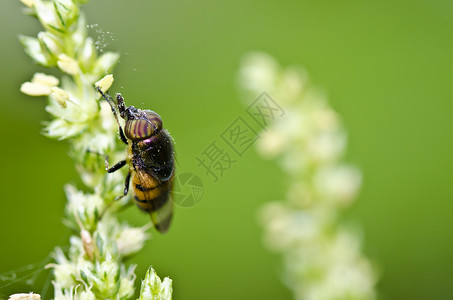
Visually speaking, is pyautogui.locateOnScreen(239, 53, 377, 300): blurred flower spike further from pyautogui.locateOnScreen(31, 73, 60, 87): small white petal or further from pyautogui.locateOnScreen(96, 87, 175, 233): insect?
pyautogui.locateOnScreen(31, 73, 60, 87): small white petal

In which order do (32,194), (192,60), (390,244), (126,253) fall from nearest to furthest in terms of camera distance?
(126,253), (32,194), (390,244), (192,60)

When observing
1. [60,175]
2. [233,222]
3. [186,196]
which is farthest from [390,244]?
[186,196]

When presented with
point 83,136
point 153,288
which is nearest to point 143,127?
point 83,136

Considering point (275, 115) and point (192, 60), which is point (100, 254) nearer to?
point (275, 115)

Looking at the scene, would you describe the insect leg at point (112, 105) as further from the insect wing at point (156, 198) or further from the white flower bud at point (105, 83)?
the insect wing at point (156, 198)

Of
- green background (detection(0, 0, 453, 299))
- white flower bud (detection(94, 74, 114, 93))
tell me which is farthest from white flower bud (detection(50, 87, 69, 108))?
green background (detection(0, 0, 453, 299))

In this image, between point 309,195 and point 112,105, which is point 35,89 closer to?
point 112,105

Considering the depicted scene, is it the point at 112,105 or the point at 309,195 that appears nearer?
the point at 112,105
